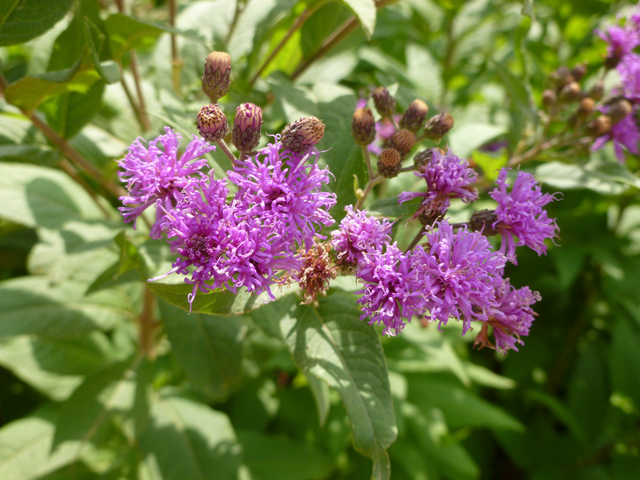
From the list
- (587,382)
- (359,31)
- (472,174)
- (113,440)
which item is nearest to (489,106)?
(359,31)

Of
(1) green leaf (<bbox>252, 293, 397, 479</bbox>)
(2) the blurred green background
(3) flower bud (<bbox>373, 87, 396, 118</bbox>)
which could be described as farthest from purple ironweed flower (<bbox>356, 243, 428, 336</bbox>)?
(3) flower bud (<bbox>373, 87, 396, 118</bbox>)

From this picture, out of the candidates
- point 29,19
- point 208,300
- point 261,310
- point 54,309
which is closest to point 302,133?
point 208,300

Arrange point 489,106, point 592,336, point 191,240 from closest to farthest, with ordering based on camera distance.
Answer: point 191,240
point 592,336
point 489,106

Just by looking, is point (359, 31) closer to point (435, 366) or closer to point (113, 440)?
point (435, 366)

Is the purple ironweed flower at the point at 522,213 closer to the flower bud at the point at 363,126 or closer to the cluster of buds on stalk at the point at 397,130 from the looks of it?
the cluster of buds on stalk at the point at 397,130

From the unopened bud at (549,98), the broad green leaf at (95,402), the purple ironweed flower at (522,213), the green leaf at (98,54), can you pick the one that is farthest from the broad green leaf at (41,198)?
the unopened bud at (549,98)

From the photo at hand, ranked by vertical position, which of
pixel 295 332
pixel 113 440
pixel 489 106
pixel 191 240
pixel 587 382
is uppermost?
pixel 191 240
